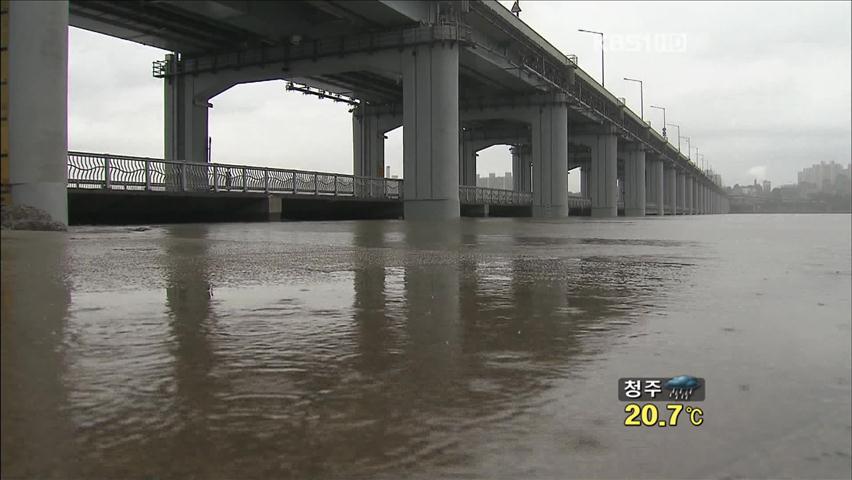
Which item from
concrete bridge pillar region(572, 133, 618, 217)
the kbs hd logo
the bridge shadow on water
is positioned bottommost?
the kbs hd logo

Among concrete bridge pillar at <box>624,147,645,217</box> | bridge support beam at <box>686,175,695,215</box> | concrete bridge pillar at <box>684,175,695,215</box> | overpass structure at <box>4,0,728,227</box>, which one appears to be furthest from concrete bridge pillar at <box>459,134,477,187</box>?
concrete bridge pillar at <box>684,175,695,215</box>

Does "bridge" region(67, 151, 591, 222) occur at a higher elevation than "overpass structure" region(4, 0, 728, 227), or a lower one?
lower

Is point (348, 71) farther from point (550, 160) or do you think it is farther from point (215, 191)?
point (550, 160)

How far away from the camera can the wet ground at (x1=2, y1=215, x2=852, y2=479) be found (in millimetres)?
1827

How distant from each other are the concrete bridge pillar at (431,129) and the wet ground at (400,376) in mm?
24296

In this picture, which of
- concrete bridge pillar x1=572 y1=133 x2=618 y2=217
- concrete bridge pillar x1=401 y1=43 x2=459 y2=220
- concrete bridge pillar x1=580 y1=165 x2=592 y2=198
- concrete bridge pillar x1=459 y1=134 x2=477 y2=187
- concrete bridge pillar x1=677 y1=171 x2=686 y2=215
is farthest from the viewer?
concrete bridge pillar x1=677 y1=171 x2=686 y2=215

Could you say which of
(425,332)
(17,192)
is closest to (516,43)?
(17,192)

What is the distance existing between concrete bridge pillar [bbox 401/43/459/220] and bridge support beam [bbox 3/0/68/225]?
17.7 m

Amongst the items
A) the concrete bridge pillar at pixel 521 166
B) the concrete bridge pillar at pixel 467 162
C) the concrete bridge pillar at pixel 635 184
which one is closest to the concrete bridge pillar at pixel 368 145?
the concrete bridge pillar at pixel 467 162

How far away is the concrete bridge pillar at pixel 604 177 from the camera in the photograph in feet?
188

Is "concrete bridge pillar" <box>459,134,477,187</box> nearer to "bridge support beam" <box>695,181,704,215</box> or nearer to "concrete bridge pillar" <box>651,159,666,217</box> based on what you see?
"concrete bridge pillar" <box>651,159,666,217</box>

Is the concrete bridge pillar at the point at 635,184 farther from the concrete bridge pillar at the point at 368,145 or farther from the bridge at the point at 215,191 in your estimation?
the bridge at the point at 215,191

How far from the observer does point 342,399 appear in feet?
7.34

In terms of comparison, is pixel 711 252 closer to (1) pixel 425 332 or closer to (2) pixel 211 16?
(1) pixel 425 332
